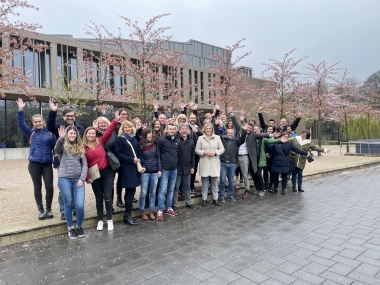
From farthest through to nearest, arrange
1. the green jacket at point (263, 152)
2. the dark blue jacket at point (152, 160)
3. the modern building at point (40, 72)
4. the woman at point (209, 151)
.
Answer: the modern building at point (40, 72) → the green jacket at point (263, 152) → the woman at point (209, 151) → the dark blue jacket at point (152, 160)

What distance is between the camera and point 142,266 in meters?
3.61

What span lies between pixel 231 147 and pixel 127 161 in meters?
2.77

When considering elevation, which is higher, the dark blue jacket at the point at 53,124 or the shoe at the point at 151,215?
the dark blue jacket at the point at 53,124

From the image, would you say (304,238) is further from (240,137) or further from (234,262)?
(240,137)

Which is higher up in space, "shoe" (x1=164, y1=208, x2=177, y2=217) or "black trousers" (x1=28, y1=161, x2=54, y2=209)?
"black trousers" (x1=28, y1=161, x2=54, y2=209)

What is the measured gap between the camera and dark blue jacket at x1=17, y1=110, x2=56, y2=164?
4.95m

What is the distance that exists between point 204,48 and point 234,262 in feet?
176

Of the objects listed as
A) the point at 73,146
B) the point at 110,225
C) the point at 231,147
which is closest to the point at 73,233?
the point at 110,225

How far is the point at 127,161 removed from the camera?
520 centimetres

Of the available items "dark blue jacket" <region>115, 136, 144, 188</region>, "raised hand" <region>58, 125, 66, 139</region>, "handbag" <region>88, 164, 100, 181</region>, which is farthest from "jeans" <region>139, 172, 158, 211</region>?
"raised hand" <region>58, 125, 66, 139</region>

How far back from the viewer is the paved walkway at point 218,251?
3.33 meters

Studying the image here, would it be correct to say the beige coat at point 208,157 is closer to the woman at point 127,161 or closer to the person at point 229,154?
the person at point 229,154

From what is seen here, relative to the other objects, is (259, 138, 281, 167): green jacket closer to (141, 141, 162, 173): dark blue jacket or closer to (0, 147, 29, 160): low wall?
(141, 141, 162, 173): dark blue jacket

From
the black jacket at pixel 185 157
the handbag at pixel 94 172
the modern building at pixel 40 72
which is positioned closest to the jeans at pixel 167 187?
the black jacket at pixel 185 157
